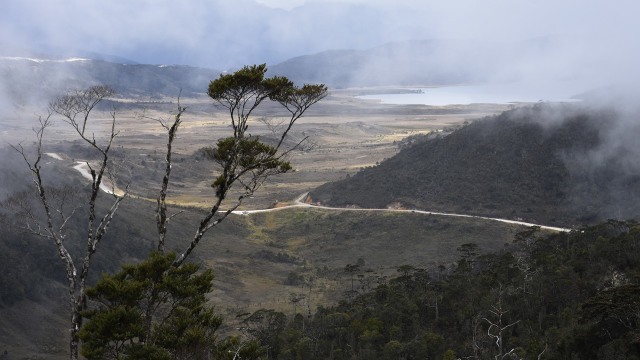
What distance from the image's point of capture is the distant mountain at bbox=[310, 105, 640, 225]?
2530 inches

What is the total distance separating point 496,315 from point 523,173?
161 ft

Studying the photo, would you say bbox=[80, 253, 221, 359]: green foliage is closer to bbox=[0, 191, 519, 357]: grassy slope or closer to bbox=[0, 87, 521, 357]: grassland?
bbox=[0, 87, 521, 357]: grassland

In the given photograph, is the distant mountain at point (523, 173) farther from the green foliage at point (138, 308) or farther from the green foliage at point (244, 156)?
the green foliage at point (138, 308)

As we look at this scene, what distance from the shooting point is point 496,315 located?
80.5ft

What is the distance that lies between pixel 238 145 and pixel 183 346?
5.01m

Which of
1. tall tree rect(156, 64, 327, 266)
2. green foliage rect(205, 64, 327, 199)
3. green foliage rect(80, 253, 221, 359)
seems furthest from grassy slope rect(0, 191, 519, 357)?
Answer: green foliage rect(205, 64, 327, 199)

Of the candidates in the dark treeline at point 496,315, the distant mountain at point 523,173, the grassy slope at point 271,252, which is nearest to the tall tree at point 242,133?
the dark treeline at point 496,315

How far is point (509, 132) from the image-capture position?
78.1 meters

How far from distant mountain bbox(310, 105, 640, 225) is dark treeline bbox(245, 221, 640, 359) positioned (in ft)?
70.8

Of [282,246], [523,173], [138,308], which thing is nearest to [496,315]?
[138,308]

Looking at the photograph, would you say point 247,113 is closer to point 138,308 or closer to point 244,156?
point 244,156

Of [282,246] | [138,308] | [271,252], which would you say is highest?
[138,308]

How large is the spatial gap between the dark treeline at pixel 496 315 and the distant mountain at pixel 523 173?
2158cm

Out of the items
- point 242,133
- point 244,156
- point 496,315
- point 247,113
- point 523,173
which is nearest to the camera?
point 242,133
